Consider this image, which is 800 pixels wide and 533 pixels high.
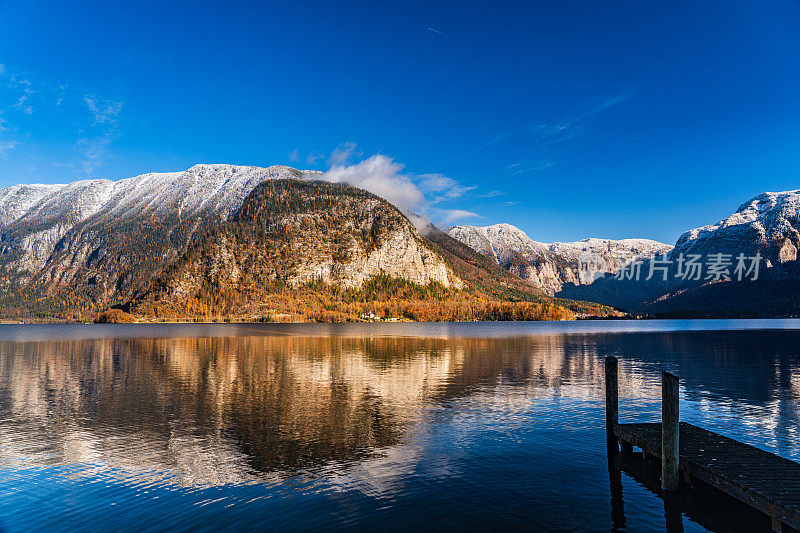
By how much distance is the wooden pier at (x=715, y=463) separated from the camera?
1916cm

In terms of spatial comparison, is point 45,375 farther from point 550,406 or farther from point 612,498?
point 612,498

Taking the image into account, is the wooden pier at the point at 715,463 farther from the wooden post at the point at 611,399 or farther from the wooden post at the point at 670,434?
the wooden post at the point at 611,399

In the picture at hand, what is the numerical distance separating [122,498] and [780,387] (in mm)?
64720

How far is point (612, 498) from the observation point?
2384 centimetres

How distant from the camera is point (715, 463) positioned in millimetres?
23453

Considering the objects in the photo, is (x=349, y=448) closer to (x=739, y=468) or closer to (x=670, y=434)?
(x=670, y=434)

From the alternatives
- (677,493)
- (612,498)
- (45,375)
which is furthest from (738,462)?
(45,375)

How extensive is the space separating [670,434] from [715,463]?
2.24m

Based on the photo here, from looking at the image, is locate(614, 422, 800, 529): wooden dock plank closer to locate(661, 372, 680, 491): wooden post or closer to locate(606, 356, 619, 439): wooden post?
locate(661, 372, 680, 491): wooden post

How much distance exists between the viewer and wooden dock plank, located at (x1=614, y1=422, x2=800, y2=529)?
62.0ft

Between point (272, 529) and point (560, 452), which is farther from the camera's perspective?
point (560, 452)

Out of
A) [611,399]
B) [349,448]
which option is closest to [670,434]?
[611,399]

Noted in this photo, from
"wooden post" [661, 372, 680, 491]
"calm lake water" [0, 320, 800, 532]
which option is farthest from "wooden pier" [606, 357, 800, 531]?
"calm lake water" [0, 320, 800, 532]

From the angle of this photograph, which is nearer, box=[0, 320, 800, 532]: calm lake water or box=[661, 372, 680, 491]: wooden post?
box=[0, 320, 800, 532]: calm lake water
